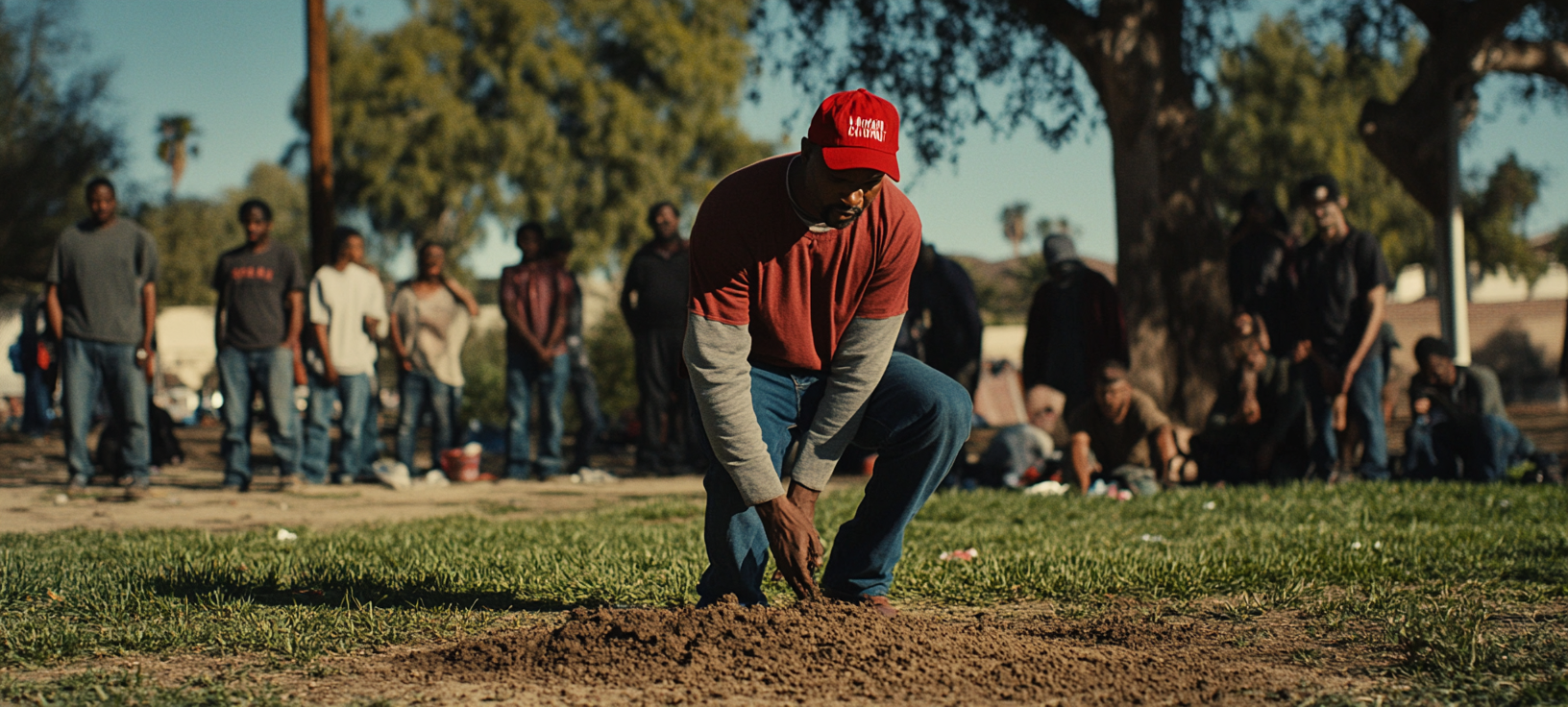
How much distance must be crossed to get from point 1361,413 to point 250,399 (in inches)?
324

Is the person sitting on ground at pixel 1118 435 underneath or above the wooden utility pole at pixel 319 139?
underneath

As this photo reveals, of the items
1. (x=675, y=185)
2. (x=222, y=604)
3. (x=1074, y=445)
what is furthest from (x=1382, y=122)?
(x=675, y=185)

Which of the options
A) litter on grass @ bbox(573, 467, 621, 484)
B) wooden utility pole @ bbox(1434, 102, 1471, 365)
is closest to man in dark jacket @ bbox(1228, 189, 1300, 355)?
wooden utility pole @ bbox(1434, 102, 1471, 365)

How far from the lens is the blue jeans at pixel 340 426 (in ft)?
31.7

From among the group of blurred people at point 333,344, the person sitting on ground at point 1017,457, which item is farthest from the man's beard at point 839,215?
the person sitting on ground at point 1017,457

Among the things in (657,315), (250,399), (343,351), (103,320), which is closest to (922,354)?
(657,315)

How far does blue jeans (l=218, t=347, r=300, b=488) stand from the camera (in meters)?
9.06

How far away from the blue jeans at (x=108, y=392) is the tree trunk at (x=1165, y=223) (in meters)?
8.55

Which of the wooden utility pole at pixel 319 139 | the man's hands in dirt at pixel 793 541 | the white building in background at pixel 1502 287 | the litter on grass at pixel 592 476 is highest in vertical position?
the white building in background at pixel 1502 287

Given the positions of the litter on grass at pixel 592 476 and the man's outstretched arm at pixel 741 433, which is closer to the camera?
the man's outstretched arm at pixel 741 433

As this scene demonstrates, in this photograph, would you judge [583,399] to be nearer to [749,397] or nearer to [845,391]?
[845,391]

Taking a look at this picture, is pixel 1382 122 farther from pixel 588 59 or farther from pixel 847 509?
pixel 588 59

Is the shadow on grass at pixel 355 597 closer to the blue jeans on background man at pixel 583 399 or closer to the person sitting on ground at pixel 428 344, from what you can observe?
the person sitting on ground at pixel 428 344

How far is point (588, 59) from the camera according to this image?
117 ft
